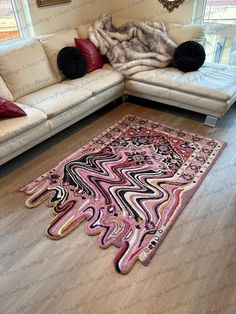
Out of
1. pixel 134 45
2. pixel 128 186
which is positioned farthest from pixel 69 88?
pixel 128 186

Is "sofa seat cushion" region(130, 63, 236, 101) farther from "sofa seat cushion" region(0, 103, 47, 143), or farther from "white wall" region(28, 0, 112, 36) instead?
"sofa seat cushion" region(0, 103, 47, 143)

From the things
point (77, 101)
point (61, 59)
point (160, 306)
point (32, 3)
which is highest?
point (32, 3)

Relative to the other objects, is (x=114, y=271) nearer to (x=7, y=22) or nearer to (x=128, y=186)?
(x=128, y=186)

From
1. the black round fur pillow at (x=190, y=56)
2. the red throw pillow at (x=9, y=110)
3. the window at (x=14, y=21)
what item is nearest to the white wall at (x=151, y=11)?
the black round fur pillow at (x=190, y=56)

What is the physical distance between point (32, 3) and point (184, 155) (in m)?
2.46

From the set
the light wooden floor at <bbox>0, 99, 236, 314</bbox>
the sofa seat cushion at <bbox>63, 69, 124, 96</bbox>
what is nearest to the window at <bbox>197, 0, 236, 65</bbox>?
the sofa seat cushion at <bbox>63, 69, 124, 96</bbox>

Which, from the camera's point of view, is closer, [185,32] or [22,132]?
[22,132]

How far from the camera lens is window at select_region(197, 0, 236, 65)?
123 inches

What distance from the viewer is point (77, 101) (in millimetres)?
2559

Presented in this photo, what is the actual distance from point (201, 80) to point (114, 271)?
7.45 ft

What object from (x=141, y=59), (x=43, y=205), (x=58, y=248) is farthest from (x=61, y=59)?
(x=58, y=248)

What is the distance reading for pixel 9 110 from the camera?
2.11 m

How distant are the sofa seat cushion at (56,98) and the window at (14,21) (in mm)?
786

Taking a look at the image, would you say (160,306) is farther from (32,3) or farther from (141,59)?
(32,3)
